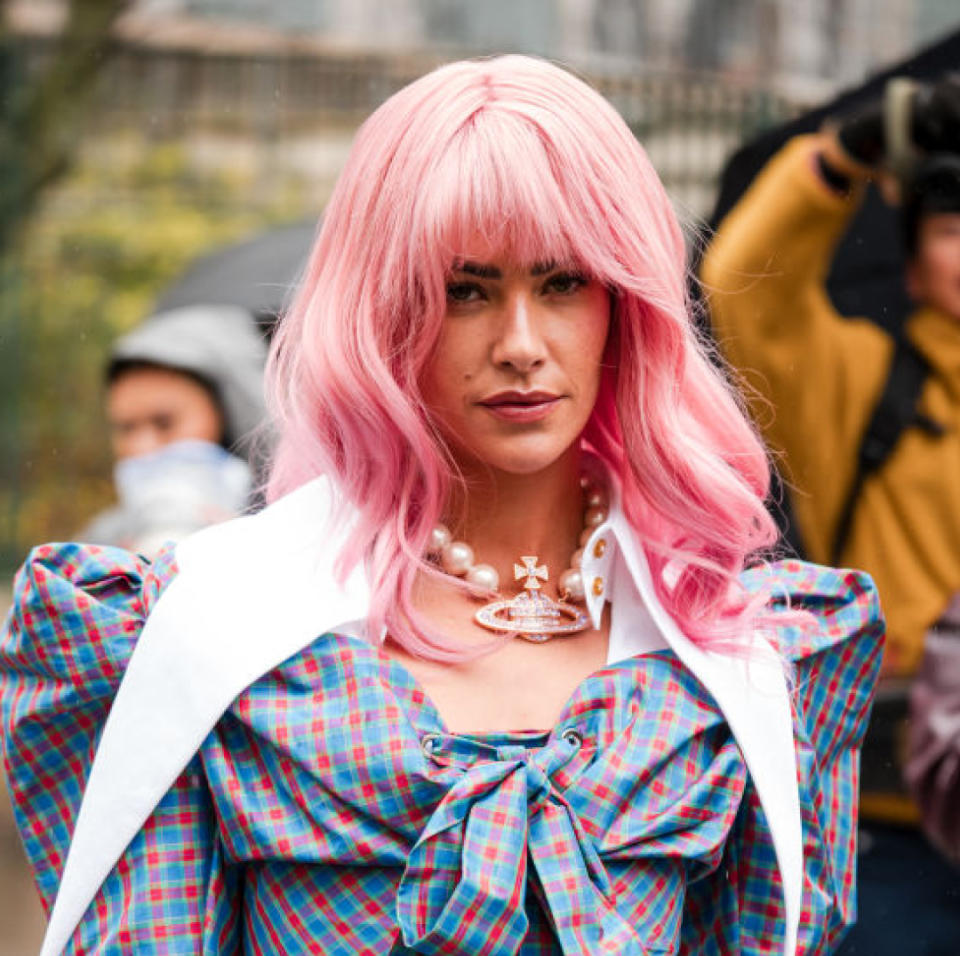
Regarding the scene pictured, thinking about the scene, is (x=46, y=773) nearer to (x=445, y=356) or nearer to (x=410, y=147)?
(x=445, y=356)

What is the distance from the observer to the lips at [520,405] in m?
1.44

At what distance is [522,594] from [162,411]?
2001mm

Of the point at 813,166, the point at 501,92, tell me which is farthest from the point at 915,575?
the point at 501,92

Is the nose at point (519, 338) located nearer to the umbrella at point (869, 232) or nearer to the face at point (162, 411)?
the umbrella at point (869, 232)

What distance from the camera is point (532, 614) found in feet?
5.08

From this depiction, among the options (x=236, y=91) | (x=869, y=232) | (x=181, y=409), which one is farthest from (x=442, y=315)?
(x=236, y=91)

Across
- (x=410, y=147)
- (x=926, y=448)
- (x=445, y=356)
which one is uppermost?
(x=410, y=147)

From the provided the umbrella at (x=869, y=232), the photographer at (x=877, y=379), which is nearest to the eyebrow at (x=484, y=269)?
the photographer at (x=877, y=379)

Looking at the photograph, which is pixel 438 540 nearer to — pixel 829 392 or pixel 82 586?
pixel 82 586

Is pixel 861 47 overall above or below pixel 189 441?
above

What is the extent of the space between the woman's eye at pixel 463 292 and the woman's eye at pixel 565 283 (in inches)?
2.3

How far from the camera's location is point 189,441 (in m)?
3.37

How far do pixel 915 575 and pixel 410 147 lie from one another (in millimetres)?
1149

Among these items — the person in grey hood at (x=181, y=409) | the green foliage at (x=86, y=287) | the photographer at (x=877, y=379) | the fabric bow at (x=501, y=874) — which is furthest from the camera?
the green foliage at (x=86, y=287)
